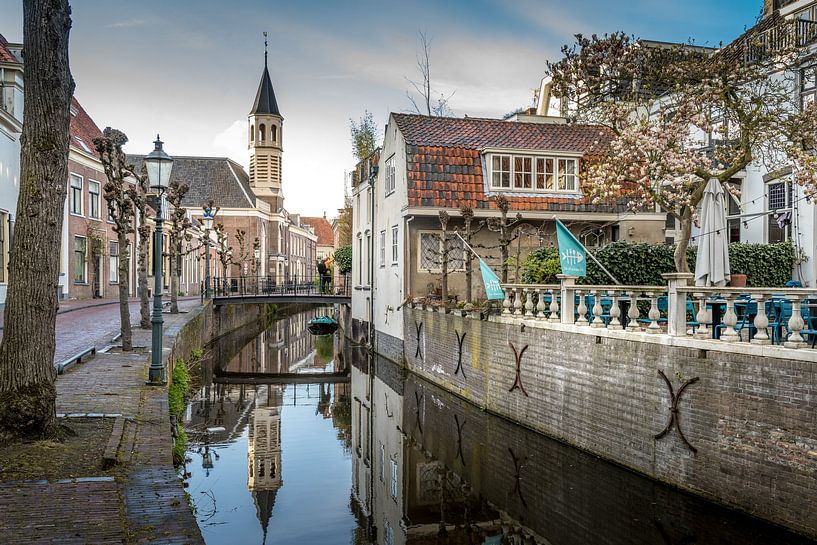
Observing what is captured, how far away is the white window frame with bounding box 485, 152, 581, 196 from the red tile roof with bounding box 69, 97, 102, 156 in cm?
1898

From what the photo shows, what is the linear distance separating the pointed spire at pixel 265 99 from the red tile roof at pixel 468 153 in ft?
165

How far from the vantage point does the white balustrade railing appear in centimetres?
828

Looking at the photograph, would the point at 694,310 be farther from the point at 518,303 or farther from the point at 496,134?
the point at 496,134

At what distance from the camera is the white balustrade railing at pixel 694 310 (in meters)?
8.28

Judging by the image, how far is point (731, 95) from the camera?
46.0 feet

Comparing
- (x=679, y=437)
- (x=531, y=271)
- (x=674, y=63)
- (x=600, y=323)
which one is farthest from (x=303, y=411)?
(x=674, y=63)

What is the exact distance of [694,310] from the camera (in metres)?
10.6

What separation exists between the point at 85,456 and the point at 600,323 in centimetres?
754

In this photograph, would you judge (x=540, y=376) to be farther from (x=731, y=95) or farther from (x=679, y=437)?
(x=731, y=95)

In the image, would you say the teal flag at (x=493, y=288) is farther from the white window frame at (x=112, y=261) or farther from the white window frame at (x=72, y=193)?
the white window frame at (x=112, y=261)

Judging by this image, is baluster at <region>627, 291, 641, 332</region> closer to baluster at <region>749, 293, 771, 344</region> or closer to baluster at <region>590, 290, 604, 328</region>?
baluster at <region>590, 290, 604, 328</region>

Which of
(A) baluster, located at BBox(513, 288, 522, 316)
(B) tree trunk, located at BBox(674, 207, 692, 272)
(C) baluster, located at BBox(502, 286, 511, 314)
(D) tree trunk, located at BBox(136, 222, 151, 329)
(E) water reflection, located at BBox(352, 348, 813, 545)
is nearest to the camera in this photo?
(E) water reflection, located at BBox(352, 348, 813, 545)

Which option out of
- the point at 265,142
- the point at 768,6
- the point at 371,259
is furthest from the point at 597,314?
the point at 265,142

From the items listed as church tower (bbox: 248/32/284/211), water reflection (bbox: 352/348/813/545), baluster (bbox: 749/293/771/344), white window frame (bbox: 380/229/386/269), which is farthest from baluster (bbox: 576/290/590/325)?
church tower (bbox: 248/32/284/211)
